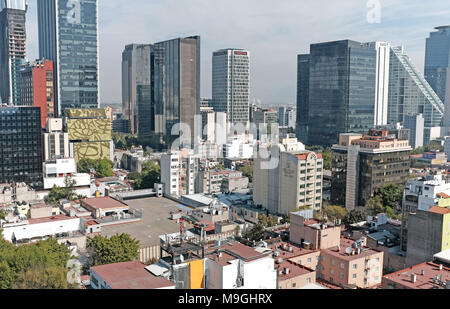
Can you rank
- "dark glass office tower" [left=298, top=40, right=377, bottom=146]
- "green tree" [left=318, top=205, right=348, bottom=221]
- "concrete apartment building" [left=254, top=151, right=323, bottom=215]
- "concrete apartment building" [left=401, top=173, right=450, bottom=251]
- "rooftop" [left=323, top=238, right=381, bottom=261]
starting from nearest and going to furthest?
"rooftop" [left=323, top=238, right=381, bottom=261] → "concrete apartment building" [left=401, top=173, right=450, bottom=251] → "green tree" [left=318, top=205, right=348, bottom=221] → "concrete apartment building" [left=254, top=151, right=323, bottom=215] → "dark glass office tower" [left=298, top=40, right=377, bottom=146]

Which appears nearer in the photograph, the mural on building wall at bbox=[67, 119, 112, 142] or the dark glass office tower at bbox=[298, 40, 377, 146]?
the mural on building wall at bbox=[67, 119, 112, 142]

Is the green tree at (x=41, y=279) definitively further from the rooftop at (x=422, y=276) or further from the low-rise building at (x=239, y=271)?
the rooftop at (x=422, y=276)

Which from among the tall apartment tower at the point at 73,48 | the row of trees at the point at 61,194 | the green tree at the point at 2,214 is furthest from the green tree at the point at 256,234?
the tall apartment tower at the point at 73,48

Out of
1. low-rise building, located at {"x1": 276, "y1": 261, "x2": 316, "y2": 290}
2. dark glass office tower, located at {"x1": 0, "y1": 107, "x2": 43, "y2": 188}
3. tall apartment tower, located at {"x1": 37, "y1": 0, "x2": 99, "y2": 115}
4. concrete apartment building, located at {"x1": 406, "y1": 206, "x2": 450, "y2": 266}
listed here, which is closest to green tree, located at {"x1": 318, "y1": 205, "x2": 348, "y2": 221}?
concrete apartment building, located at {"x1": 406, "y1": 206, "x2": 450, "y2": 266}

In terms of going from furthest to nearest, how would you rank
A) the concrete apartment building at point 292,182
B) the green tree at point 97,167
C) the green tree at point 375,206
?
1. the green tree at point 97,167
2. the concrete apartment building at point 292,182
3. the green tree at point 375,206

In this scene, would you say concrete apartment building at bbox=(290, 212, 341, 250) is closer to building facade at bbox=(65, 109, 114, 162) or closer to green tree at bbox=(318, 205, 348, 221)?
green tree at bbox=(318, 205, 348, 221)

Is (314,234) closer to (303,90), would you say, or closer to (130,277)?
(130,277)

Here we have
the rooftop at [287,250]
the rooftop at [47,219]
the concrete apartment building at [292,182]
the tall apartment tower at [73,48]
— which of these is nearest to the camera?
the rooftop at [287,250]
